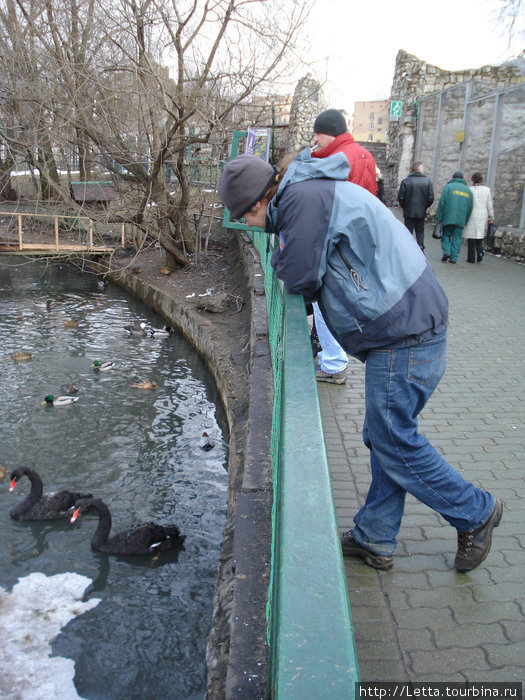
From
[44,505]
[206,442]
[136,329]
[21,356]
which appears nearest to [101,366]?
[21,356]

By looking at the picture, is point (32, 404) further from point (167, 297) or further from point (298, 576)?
point (298, 576)

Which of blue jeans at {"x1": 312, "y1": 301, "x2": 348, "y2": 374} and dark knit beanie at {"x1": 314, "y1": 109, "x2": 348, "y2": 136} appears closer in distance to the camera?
dark knit beanie at {"x1": 314, "y1": 109, "x2": 348, "y2": 136}

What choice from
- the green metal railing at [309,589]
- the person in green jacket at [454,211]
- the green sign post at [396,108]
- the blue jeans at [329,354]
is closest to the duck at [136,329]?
the person in green jacket at [454,211]

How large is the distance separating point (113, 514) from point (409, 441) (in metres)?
5.01

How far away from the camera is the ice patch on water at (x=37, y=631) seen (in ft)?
14.4

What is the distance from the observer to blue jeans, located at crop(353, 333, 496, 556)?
2520 millimetres

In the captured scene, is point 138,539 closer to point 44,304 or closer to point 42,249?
point 44,304

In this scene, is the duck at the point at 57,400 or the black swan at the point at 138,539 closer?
the black swan at the point at 138,539

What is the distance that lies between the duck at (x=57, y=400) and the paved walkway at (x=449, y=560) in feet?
16.8

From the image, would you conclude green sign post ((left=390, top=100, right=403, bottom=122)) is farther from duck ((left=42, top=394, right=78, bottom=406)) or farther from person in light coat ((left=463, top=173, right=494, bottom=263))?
duck ((left=42, top=394, right=78, bottom=406))

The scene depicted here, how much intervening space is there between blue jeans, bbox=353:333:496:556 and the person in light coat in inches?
438

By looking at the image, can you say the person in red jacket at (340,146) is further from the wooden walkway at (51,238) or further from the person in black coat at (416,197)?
the wooden walkway at (51,238)

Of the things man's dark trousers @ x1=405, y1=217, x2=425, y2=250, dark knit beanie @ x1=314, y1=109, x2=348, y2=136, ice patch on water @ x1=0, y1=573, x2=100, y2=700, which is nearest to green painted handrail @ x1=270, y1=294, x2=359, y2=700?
dark knit beanie @ x1=314, y1=109, x2=348, y2=136

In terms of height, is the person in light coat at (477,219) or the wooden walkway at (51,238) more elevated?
the person in light coat at (477,219)
